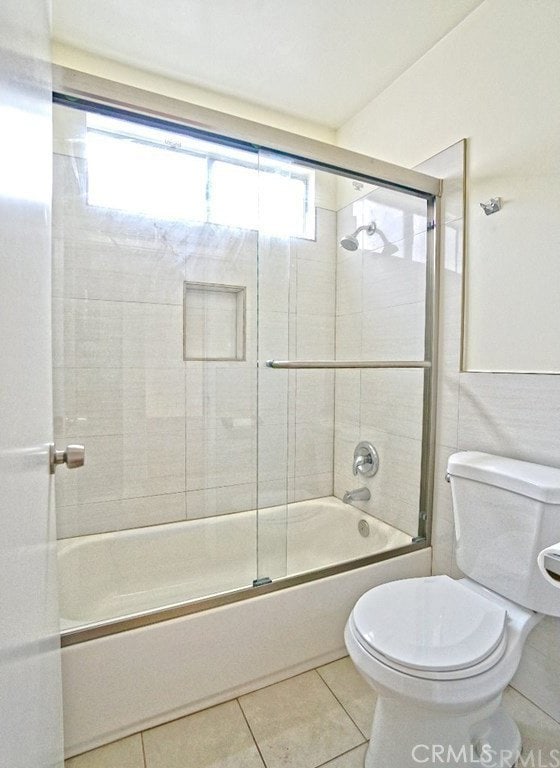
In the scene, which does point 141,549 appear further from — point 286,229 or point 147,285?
point 286,229

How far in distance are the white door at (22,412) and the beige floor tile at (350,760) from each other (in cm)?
83

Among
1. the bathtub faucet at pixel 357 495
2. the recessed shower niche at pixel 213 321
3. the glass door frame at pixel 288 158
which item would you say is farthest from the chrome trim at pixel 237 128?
the bathtub faucet at pixel 357 495

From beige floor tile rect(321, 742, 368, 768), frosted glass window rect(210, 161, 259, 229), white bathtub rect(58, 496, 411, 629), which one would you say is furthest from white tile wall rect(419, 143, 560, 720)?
frosted glass window rect(210, 161, 259, 229)

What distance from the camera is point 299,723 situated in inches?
50.7

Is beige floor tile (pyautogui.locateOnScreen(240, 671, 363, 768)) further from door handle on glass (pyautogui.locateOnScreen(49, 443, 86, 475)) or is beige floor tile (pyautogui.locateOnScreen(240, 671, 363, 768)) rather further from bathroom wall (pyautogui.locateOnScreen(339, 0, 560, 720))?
door handle on glass (pyautogui.locateOnScreen(49, 443, 86, 475))

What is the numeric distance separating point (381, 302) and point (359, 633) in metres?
1.41

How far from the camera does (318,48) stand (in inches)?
67.4

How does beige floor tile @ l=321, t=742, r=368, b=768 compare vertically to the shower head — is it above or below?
below

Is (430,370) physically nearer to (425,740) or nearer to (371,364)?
(371,364)

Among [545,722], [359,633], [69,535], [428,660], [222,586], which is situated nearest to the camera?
[428,660]

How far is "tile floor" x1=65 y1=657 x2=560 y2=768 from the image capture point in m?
1.16

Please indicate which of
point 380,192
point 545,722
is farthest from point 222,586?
point 380,192

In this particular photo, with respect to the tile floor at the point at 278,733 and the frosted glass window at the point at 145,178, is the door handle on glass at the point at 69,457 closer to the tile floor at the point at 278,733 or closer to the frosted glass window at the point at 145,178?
the tile floor at the point at 278,733

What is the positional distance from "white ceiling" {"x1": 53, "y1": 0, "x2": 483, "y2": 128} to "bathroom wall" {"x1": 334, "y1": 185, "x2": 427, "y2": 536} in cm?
58
